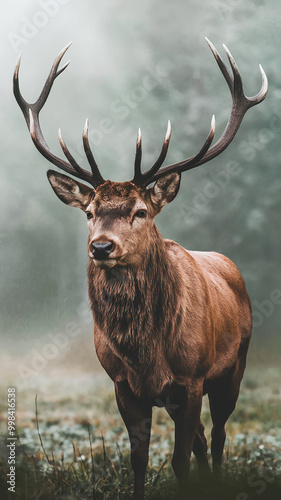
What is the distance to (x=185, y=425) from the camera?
364 cm

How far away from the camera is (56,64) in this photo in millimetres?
4398

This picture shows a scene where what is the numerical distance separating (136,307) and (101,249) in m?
0.55

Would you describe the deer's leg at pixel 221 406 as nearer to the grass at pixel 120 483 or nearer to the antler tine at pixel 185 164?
the grass at pixel 120 483

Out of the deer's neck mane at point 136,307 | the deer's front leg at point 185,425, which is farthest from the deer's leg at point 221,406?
the deer's neck mane at point 136,307

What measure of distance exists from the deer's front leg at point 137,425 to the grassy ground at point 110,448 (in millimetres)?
347

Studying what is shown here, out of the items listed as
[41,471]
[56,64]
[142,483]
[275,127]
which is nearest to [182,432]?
[142,483]

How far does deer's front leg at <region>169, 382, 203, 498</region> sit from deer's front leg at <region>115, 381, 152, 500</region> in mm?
206

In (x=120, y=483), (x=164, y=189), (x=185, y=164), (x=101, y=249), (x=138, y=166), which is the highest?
(x=185, y=164)

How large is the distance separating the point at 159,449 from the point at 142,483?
191 cm

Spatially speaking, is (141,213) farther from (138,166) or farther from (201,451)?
(201,451)

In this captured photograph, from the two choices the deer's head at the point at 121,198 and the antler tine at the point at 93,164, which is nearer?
the deer's head at the point at 121,198

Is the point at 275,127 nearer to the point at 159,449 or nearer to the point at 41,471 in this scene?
the point at 159,449

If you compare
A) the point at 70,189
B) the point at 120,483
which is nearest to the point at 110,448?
the point at 120,483

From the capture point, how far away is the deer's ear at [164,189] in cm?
361
